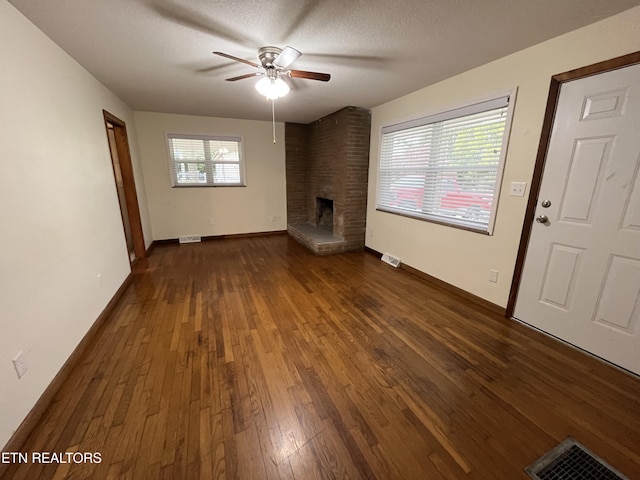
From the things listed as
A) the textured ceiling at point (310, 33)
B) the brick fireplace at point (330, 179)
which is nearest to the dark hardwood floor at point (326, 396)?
the brick fireplace at point (330, 179)

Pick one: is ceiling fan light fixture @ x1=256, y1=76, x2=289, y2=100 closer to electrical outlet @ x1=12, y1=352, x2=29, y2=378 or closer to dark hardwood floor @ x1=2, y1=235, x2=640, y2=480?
dark hardwood floor @ x1=2, y1=235, x2=640, y2=480

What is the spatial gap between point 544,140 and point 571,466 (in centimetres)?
208

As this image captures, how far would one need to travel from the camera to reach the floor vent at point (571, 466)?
3.73ft

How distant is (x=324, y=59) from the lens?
88.1 inches

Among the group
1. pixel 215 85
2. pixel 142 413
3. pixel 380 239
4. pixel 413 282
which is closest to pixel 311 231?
pixel 380 239

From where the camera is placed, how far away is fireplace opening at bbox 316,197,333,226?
536cm

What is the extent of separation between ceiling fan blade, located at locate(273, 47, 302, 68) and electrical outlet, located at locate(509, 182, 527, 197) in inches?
80.8

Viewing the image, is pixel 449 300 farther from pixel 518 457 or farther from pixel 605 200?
pixel 518 457

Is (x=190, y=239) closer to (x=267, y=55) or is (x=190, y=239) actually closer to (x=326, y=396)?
(x=267, y=55)

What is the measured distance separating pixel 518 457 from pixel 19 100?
329 cm

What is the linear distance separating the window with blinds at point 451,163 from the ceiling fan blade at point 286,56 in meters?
1.81

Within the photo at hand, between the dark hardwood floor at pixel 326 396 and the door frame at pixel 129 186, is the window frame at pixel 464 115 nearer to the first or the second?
the dark hardwood floor at pixel 326 396

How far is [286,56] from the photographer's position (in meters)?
1.77

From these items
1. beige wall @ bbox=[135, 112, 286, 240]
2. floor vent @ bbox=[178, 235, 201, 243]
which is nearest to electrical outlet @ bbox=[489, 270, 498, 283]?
beige wall @ bbox=[135, 112, 286, 240]
